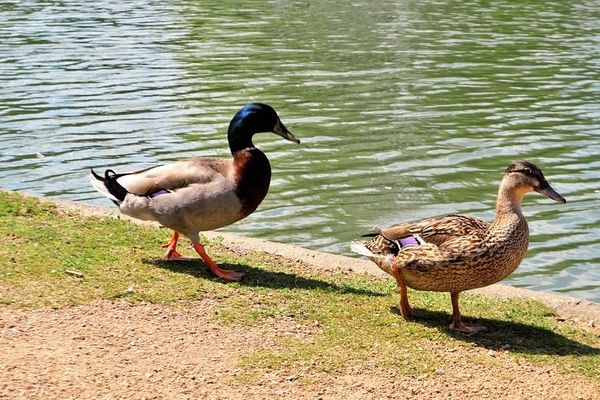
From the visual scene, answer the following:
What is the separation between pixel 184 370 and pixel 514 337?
2327 millimetres

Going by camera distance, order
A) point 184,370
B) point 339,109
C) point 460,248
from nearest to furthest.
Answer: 1. point 184,370
2. point 460,248
3. point 339,109

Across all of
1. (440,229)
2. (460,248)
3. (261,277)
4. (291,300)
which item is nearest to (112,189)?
(261,277)

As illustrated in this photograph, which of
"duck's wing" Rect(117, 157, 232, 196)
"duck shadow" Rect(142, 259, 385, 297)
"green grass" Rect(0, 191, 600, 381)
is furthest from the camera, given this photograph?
"duck's wing" Rect(117, 157, 232, 196)

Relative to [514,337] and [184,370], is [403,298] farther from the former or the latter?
[184,370]

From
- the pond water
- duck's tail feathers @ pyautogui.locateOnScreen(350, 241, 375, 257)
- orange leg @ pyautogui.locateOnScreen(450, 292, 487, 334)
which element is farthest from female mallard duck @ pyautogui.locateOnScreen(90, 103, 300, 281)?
the pond water

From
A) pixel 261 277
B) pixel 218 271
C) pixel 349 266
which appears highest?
pixel 218 271

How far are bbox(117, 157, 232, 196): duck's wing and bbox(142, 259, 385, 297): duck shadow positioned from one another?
1.99 ft

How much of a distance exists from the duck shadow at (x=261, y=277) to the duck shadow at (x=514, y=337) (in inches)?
25.3

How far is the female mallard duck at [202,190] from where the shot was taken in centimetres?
757

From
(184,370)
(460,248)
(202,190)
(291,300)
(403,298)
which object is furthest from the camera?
(202,190)

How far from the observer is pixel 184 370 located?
566 cm

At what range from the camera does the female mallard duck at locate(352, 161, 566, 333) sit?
6.43m

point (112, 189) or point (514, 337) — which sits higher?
point (112, 189)

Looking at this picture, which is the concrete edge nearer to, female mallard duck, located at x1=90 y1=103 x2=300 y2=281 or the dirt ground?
female mallard duck, located at x1=90 y1=103 x2=300 y2=281
